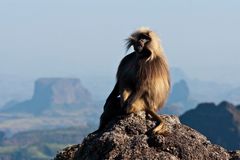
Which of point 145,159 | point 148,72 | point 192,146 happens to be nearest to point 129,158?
point 145,159

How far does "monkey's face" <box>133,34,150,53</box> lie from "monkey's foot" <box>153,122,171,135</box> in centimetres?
246

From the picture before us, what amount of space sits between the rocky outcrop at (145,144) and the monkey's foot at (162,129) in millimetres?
54

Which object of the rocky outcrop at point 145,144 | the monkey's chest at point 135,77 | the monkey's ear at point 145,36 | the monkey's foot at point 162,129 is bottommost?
the rocky outcrop at point 145,144

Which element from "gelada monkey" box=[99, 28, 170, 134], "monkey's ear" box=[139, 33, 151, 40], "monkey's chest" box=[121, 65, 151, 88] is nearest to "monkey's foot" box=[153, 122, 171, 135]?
"gelada monkey" box=[99, 28, 170, 134]

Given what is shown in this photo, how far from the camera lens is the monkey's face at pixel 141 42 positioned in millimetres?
18141

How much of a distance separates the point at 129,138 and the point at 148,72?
2.77 m

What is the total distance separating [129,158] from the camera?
1506 centimetres

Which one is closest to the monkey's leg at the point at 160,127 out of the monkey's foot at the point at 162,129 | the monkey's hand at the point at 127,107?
the monkey's foot at the point at 162,129

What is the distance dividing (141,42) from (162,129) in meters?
2.86

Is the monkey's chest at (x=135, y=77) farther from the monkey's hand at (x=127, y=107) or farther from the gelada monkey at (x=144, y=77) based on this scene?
the monkey's hand at (x=127, y=107)

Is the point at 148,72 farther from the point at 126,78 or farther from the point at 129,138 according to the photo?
the point at 129,138

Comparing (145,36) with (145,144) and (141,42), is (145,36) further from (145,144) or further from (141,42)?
(145,144)

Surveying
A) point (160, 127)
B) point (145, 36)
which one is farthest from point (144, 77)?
point (160, 127)

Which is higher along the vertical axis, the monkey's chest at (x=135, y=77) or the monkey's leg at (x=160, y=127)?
the monkey's chest at (x=135, y=77)
